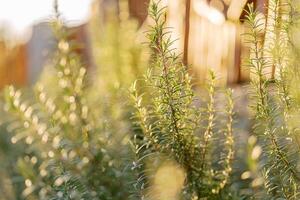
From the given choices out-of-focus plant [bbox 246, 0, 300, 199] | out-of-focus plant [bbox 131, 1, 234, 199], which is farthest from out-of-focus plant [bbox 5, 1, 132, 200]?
out-of-focus plant [bbox 246, 0, 300, 199]

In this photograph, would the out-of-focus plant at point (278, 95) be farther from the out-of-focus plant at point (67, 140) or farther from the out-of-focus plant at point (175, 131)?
the out-of-focus plant at point (67, 140)

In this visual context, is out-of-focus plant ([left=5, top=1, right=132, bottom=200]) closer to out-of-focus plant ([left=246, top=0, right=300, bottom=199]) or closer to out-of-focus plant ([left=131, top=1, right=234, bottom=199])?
out-of-focus plant ([left=131, top=1, right=234, bottom=199])

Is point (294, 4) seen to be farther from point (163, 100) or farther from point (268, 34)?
point (163, 100)

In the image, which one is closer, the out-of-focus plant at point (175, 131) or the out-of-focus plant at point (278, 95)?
the out-of-focus plant at point (278, 95)

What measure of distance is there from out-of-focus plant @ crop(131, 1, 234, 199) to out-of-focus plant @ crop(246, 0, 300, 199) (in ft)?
0.41

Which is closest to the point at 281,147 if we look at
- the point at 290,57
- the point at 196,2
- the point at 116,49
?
the point at 290,57

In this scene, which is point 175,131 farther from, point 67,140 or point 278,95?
point 67,140

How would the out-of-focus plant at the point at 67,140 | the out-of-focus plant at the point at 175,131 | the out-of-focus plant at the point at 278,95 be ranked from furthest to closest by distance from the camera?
the out-of-focus plant at the point at 67,140
the out-of-focus plant at the point at 175,131
the out-of-focus plant at the point at 278,95

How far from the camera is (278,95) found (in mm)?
1481

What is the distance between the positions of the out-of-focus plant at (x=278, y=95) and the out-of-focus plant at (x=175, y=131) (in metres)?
0.12

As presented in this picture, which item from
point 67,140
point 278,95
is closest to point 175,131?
point 278,95

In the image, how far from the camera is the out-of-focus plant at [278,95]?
4.72 feet

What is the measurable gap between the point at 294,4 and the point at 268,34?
12 cm

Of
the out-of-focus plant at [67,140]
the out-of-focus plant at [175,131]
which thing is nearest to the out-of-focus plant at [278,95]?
the out-of-focus plant at [175,131]
